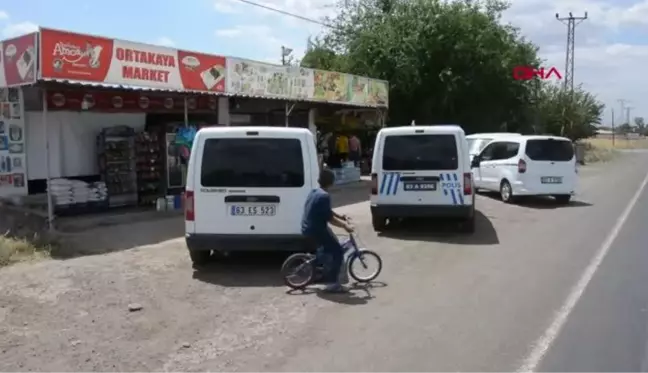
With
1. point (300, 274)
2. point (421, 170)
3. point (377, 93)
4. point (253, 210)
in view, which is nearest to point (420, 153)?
point (421, 170)

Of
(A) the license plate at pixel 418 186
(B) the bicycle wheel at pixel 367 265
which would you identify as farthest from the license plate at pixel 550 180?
(B) the bicycle wheel at pixel 367 265

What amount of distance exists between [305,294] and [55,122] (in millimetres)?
8330

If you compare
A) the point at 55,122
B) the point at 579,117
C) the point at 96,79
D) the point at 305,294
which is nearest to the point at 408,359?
the point at 305,294

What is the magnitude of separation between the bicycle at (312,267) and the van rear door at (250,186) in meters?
0.59

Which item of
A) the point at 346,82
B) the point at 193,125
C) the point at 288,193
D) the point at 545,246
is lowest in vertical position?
the point at 545,246

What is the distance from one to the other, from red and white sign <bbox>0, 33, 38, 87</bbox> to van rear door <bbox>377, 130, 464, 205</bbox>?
623 cm

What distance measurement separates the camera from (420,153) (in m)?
11.8

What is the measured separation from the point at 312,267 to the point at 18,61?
6.91m

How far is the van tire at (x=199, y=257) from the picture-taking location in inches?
348

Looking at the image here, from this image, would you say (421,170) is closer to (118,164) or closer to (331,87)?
(118,164)

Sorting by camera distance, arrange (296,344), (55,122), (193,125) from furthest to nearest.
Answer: (193,125) → (55,122) → (296,344)

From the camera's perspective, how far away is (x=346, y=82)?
71.1ft

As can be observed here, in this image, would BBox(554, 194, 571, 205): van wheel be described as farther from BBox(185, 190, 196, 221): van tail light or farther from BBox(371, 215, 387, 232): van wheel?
BBox(185, 190, 196, 221): van tail light

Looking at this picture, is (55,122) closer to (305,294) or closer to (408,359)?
(305,294)
